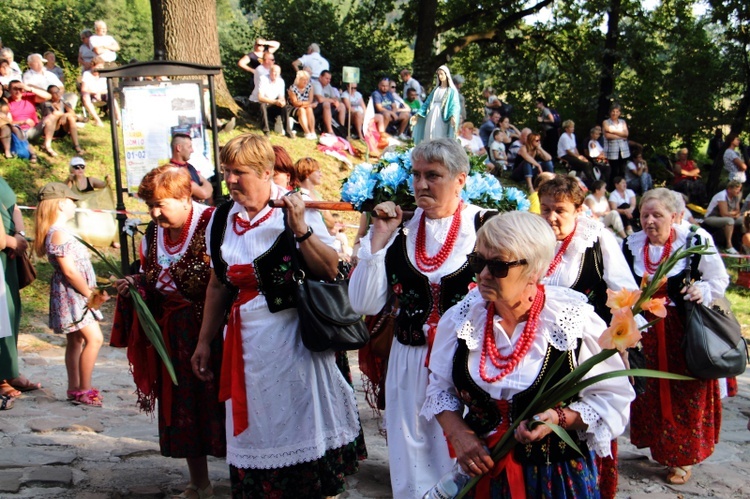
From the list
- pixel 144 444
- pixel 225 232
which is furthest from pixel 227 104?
pixel 225 232

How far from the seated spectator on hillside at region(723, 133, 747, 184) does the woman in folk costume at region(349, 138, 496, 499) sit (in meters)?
16.3

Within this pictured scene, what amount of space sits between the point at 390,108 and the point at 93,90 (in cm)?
696

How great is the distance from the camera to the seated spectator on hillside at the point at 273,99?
16578mm

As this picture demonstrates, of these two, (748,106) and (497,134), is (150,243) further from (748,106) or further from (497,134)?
(748,106)

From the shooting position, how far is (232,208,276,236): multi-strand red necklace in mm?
4355

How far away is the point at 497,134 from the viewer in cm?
1938

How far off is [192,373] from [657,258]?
3.24 m

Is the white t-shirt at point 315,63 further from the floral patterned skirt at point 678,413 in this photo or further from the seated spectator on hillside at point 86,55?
the floral patterned skirt at point 678,413

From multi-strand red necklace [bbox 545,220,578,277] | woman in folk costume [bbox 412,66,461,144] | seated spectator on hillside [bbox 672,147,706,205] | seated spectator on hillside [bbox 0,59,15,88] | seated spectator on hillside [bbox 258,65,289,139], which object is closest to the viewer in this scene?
multi-strand red necklace [bbox 545,220,578,277]

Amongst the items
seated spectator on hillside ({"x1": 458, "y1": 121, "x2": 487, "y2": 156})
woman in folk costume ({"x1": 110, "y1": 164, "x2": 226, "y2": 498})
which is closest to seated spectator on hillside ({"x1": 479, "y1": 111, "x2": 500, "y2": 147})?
seated spectator on hillside ({"x1": 458, "y1": 121, "x2": 487, "y2": 156})

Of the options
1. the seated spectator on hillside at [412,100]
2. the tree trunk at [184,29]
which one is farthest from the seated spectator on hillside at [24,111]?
the seated spectator on hillside at [412,100]

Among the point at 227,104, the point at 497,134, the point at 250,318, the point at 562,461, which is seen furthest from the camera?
the point at 497,134

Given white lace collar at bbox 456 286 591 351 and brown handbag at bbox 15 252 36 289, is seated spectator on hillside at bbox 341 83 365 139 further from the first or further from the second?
white lace collar at bbox 456 286 591 351

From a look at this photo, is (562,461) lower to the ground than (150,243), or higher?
lower
